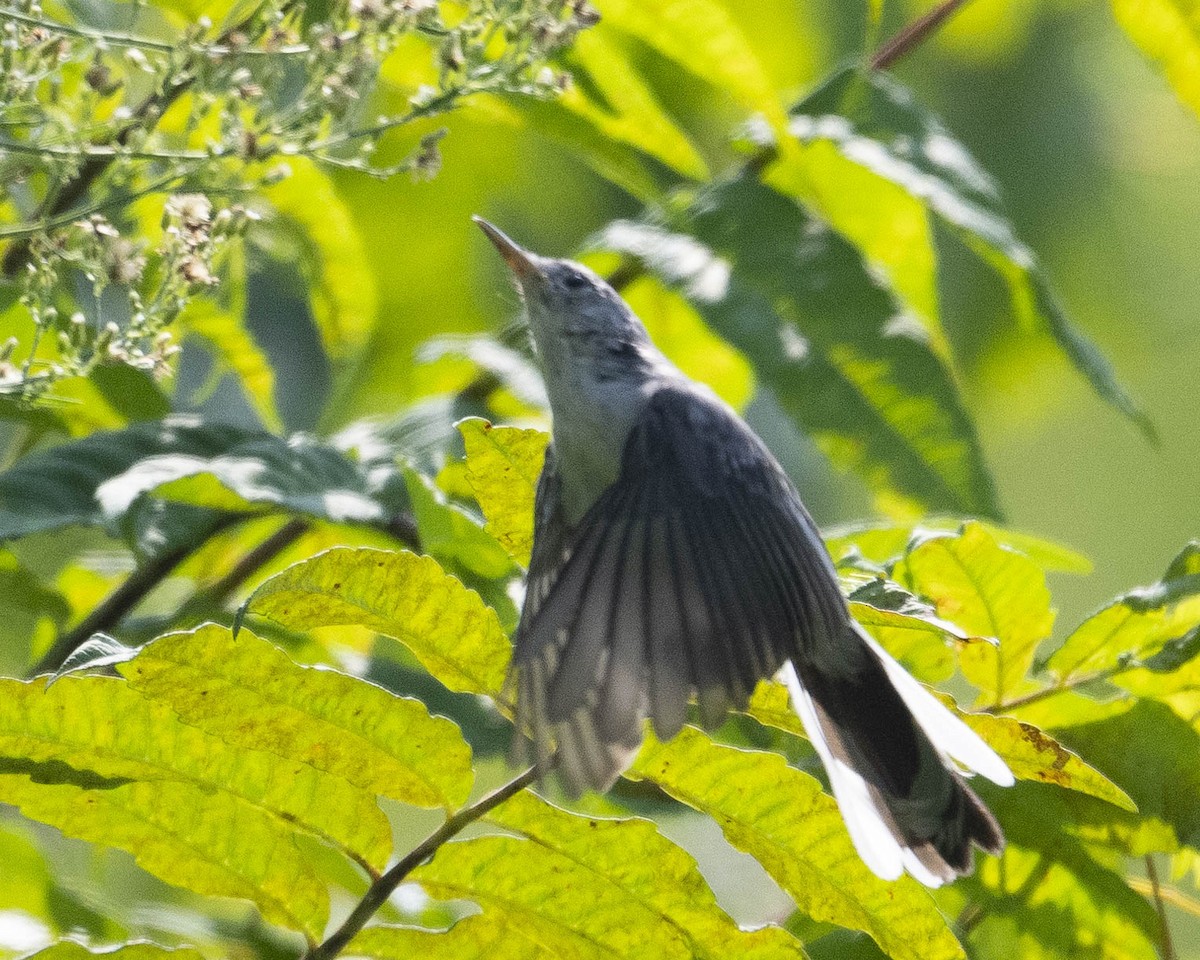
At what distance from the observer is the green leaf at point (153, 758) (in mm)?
1215

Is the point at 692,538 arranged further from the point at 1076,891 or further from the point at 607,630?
the point at 1076,891

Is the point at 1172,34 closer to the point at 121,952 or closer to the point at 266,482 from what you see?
the point at 266,482

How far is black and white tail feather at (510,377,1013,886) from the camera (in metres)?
1.26

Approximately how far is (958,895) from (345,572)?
81 cm

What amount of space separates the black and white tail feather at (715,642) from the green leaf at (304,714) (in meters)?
0.10

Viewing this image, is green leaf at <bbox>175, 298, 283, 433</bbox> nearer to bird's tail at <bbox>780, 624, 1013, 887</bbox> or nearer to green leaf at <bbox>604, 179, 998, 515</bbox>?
green leaf at <bbox>604, 179, 998, 515</bbox>

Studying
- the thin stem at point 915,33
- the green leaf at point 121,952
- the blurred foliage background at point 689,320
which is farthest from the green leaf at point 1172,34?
the green leaf at point 121,952

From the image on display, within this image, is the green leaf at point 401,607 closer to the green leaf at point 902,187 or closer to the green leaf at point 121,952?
the green leaf at point 121,952

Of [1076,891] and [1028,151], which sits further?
[1028,151]

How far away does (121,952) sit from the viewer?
1229 millimetres

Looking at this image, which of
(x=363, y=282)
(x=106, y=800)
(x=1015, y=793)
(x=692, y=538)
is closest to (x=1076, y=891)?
(x=1015, y=793)

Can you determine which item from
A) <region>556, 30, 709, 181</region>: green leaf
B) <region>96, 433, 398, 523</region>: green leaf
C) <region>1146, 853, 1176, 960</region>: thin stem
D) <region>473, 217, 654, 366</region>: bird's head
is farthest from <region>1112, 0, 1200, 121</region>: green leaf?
<region>96, 433, 398, 523</region>: green leaf

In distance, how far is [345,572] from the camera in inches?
48.1

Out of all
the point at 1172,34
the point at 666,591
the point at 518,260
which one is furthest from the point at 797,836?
the point at 1172,34
